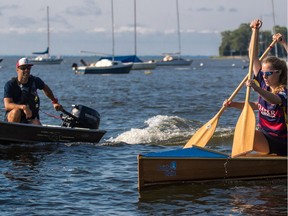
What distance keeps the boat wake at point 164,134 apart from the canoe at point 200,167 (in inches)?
194

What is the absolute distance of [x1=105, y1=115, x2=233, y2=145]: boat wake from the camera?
52.7 ft

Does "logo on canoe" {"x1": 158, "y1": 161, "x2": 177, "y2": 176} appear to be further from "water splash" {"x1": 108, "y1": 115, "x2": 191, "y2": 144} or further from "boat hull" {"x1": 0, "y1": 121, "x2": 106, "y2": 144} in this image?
"water splash" {"x1": 108, "y1": 115, "x2": 191, "y2": 144}

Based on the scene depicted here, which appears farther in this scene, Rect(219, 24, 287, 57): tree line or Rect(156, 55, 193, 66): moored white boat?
Rect(219, 24, 287, 57): tree line

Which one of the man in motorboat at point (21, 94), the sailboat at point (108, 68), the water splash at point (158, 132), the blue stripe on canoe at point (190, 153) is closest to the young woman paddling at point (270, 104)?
the blue stripe on canoe at point (190, 153)

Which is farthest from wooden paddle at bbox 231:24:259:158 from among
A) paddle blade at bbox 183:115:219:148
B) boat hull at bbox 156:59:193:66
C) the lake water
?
boat hull at bbox 156:59:193:66

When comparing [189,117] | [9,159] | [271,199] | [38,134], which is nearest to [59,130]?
[38,134]

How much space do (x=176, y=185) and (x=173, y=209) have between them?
0.98 meters

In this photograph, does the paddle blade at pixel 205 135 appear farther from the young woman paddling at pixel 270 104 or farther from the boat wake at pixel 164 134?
the boat wake at pixel 164 134

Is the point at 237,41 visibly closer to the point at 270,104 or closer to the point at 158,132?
the point at 158,132

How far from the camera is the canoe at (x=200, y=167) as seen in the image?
10.4 metres

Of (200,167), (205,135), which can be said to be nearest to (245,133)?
(200,167)

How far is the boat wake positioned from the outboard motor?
2.71 feet

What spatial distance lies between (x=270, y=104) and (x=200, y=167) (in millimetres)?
1283

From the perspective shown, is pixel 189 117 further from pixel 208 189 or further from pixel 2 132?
pixel 208 189
